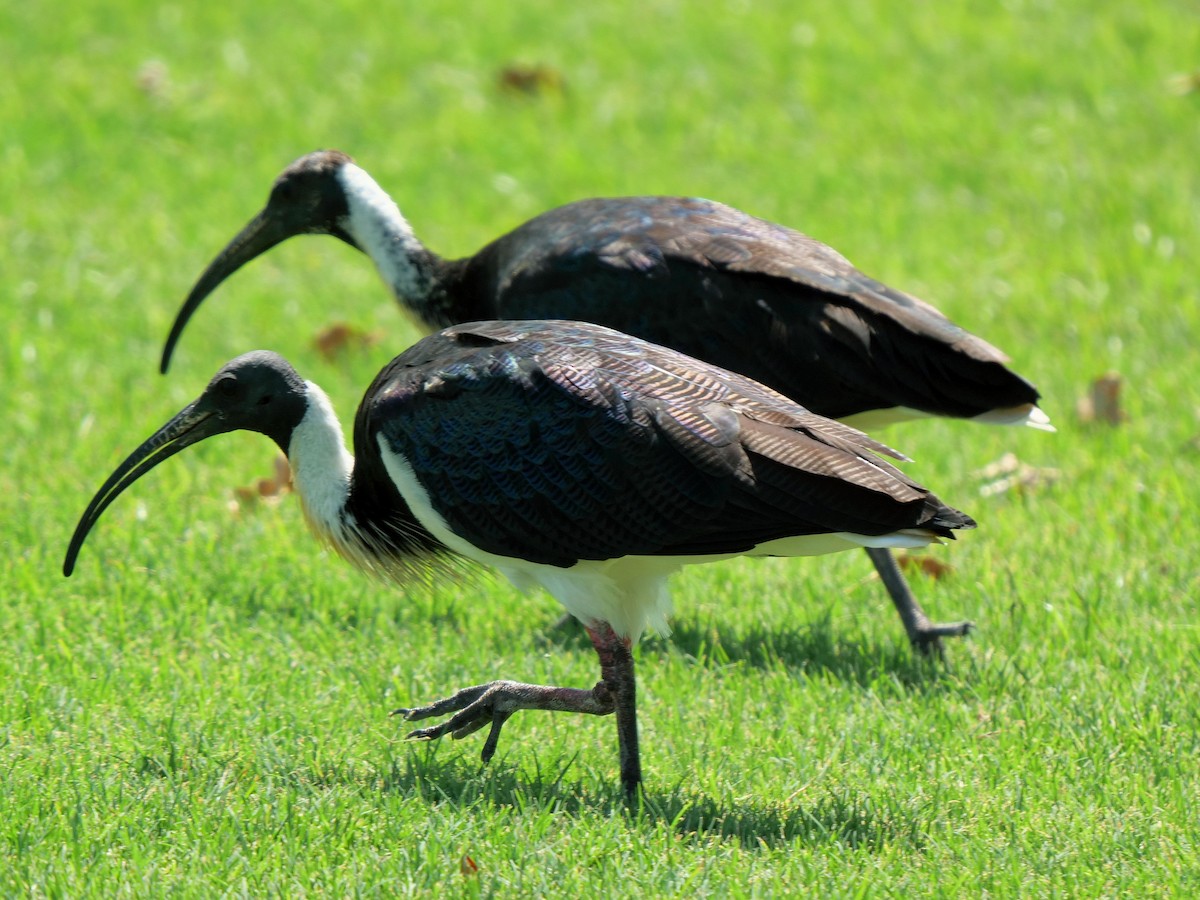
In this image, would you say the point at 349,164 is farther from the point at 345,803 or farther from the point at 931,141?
the point at 931,141

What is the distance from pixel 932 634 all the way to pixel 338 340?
355 centimetres

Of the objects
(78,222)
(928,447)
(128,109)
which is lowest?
(928,447)

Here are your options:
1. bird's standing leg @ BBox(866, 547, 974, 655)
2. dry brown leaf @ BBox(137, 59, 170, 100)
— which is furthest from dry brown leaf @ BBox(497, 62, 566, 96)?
bird's standing leg @ BBox(866, 547, 974, 655)

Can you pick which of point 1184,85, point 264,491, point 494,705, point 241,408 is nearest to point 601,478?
point 494,705

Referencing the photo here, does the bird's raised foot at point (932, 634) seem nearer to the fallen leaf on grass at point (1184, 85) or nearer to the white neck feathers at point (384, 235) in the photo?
the white neck feathers at point (384, 235)

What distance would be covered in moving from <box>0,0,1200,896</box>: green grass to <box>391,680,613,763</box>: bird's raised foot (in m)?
0.11

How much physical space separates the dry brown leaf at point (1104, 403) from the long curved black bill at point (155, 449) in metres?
4.02

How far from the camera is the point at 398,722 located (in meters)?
5.34

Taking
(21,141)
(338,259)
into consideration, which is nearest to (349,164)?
(338,259)

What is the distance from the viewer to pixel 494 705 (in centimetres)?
501

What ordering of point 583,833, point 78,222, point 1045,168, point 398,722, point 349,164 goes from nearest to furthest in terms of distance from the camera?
1. point 583,833
2. point 398,722
3. point 349,164
4. point 78,222
5. point 1045,168

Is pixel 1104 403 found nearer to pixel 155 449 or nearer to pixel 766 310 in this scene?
pixel 766 310

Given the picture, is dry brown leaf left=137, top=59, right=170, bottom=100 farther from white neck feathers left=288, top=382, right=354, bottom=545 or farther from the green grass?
white neck feathers left=288, top=382, right=354, bottom=545

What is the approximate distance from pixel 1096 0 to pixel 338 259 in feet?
19.3
